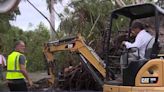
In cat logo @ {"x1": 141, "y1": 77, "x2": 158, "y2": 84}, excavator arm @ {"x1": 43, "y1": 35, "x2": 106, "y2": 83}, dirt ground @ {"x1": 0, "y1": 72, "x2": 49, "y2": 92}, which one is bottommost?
dirt ground @ {"x1": 0, "y1": 72, "x2": 49, "y2": 92}

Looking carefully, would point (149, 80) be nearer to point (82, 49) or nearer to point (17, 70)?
point (17, 70)

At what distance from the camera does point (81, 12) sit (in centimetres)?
1641

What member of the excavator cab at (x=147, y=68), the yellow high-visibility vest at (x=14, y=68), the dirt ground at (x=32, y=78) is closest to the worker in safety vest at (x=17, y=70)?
the yellow high-visibility vest at (x=14, y=68)

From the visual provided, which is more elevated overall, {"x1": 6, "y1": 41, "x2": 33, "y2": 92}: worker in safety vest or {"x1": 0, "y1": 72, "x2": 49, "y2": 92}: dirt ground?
{"x1": 6, "y1": 41, "x2": 33, "y2": 92}: worker in safety vest

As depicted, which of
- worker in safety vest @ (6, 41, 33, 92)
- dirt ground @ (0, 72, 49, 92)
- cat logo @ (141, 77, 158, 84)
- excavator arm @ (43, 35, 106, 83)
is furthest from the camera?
dirt ground @ (0, 72, 49, 92)

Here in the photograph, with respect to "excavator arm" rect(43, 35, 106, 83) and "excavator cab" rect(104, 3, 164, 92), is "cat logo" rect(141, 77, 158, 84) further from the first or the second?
"excavator arm" rect(43, 35, 106, 83)

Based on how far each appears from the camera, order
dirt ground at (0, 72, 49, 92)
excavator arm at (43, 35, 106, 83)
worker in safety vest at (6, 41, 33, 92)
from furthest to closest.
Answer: dirt ground at (0, 72, 49, 92) < excavator arm at (43, 35, 106, 83) < worker in safety vest at (6, 41, 33, 92)

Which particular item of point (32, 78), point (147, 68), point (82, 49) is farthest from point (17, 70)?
point (32, 78)

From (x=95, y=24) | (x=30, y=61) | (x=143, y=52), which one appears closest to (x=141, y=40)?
(x=143, y=52)

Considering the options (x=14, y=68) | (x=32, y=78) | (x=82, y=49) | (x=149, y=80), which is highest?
(x=82, y=49)

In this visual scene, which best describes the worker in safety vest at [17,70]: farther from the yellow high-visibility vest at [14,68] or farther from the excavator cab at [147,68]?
the excavator cab at [147,68]

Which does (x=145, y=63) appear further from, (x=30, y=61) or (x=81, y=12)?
(x=30, y=61)

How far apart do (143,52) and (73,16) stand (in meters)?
11.1

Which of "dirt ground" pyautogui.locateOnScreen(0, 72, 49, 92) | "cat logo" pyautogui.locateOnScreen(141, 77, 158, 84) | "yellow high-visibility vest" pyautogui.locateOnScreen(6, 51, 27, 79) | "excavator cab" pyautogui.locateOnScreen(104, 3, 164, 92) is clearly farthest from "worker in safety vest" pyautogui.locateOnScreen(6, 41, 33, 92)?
"dirt ground" pyautogui.locateOnScreen(0, 72, 49, 92)
